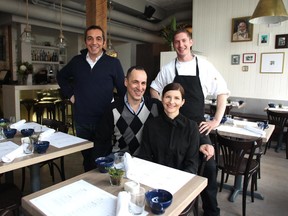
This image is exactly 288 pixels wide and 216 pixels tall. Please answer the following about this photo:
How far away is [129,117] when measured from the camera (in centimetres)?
200

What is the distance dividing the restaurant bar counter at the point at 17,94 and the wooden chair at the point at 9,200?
3542 millimetres

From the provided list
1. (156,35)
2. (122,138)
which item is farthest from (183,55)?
(156,35)

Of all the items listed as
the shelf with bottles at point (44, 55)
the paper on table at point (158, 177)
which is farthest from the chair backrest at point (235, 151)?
the shelf with bottles at point (44, 55)

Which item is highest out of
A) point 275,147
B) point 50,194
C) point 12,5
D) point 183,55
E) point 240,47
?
point 12,5

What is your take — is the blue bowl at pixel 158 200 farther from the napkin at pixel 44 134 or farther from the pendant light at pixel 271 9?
the pendant light at pixel 271 9

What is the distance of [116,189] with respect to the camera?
133 centimetres

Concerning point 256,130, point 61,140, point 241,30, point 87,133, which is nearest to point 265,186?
point 256,130

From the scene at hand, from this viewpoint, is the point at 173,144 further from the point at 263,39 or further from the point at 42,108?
the point at 263,39

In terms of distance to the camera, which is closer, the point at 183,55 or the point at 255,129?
the point at 183,55

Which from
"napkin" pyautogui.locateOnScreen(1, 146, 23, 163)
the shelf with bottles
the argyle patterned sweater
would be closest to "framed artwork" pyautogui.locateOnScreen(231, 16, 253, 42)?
the argyle patterned sweater

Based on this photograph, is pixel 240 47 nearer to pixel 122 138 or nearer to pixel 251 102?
pixel 251 102

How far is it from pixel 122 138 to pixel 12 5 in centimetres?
484

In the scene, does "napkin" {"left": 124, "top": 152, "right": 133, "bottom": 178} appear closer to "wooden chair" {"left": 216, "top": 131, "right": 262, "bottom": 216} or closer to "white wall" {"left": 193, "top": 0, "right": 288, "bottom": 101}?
"wooden chair" {"left": 216, "top": 131, "right": 262, "bottom": 216}

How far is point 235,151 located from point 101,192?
169 cm
